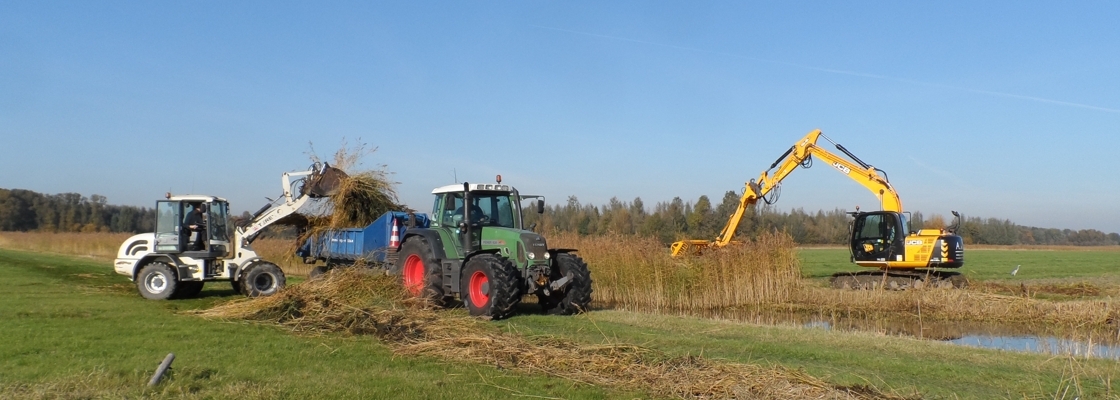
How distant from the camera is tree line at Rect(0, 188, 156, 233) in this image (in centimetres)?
6712

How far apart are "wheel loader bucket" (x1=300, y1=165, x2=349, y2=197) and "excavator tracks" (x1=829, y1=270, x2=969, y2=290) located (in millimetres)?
13025

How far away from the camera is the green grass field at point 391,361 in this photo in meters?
6.97

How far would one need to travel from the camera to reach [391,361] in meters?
8.55

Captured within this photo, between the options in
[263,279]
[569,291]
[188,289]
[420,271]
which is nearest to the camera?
[569,291]

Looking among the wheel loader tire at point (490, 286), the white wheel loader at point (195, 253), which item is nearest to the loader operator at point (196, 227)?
the white wheel loader at point (195, 253)

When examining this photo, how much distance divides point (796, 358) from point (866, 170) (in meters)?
14.3

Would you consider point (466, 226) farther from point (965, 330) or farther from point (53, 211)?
point (53, 211)

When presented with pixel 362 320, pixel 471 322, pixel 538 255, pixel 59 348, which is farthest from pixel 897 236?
pixel 59 348

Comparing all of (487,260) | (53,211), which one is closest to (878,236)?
(487,260)

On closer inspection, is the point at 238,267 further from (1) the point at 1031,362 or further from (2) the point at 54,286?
(1) the point at 1031,362

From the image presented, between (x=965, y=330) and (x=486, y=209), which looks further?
(x=965, y=330)

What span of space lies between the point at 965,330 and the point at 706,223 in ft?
99.4

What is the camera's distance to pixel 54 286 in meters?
18.0

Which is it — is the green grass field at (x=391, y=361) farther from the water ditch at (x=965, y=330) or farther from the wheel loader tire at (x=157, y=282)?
the water ditch at (x=965, y=330)
